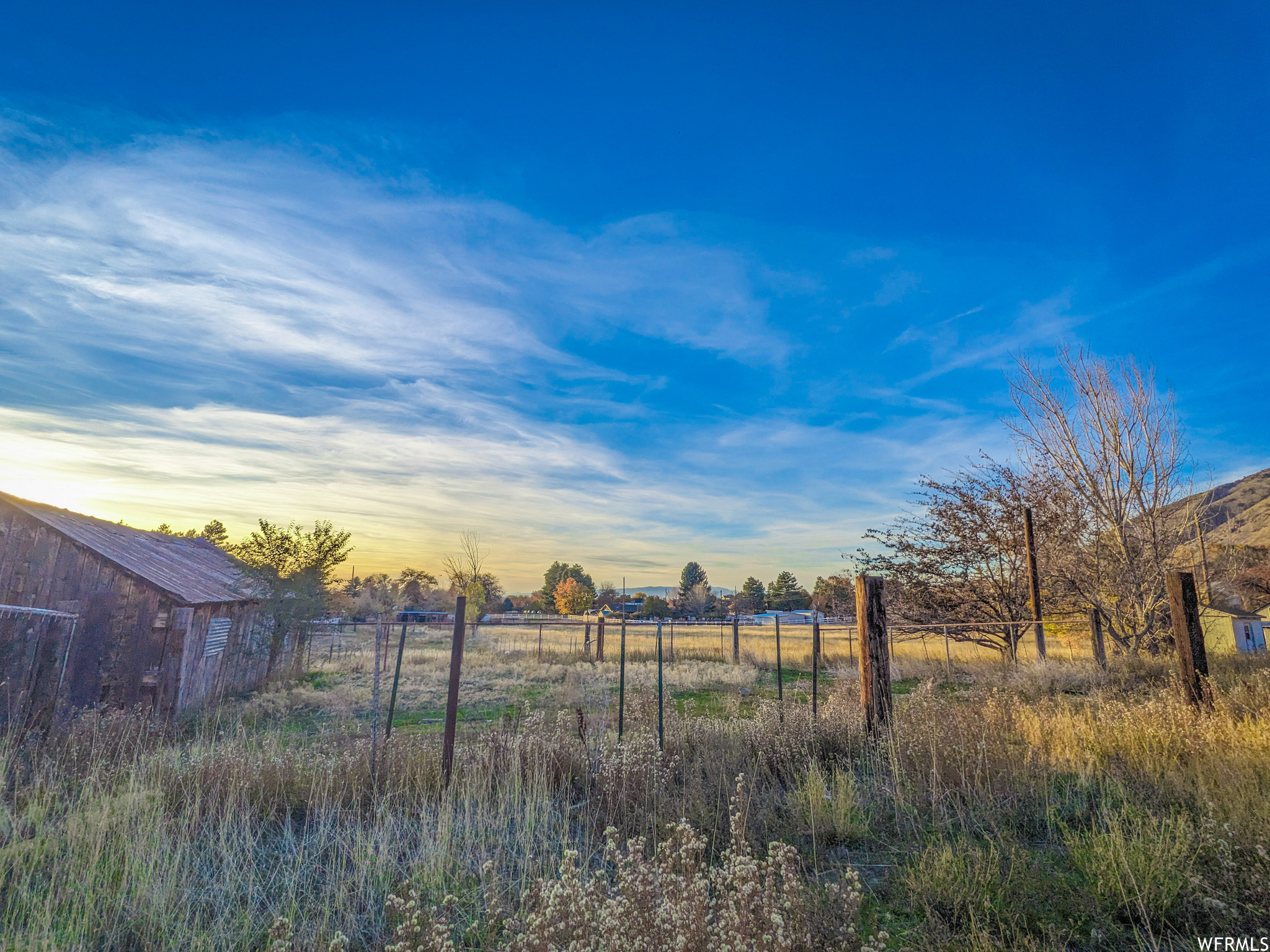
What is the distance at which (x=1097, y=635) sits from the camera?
570 inches

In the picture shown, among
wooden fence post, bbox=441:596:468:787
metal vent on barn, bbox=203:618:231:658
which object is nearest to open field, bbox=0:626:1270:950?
wooden fence post, bbox=441:596:468:787

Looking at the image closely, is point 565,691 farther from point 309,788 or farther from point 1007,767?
point 1007,767

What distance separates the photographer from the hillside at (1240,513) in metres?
15.1

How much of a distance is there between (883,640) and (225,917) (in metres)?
7.16

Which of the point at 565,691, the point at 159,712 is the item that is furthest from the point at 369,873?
the point at 159,712

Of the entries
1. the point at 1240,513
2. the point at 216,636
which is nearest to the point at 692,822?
the point at 216,636

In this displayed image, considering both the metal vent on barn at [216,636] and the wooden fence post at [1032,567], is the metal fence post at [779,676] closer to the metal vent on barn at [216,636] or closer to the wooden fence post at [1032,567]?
the wooden fence post at [1032,567]

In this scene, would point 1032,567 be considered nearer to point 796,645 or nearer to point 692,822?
point 796,645

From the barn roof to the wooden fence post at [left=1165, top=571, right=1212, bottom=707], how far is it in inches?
696

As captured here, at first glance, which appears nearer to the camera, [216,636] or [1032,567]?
[216,636]

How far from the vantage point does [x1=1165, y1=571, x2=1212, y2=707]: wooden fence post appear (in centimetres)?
774

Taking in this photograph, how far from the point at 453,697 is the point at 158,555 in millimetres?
15201

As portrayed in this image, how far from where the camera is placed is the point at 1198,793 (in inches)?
188

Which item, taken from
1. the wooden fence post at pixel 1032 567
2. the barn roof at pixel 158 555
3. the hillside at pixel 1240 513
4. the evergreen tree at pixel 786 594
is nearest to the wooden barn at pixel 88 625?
the barn roof at pixel 158 555
